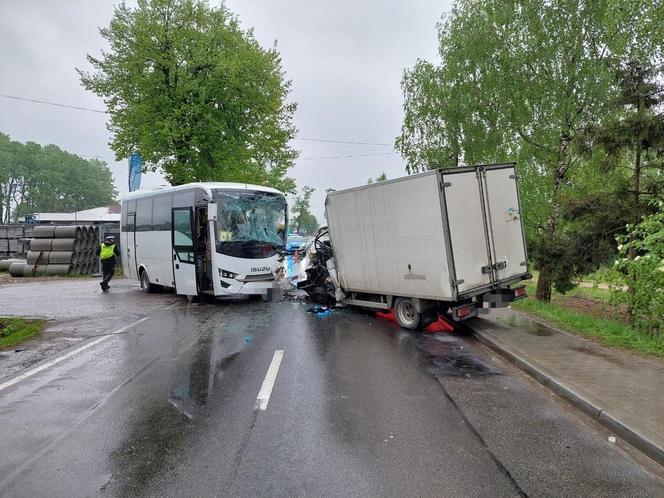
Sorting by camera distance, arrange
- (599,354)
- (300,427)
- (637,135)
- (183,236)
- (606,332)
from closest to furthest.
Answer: (300,427)
(599,354)
(606,332)
(637,135)
(183,236)

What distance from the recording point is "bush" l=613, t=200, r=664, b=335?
6.57 metres

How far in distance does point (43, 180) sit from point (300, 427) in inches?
3946

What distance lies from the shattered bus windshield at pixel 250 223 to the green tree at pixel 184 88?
791cm

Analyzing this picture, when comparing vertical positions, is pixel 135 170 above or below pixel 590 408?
above

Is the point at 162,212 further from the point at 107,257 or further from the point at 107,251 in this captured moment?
the point at 107,257

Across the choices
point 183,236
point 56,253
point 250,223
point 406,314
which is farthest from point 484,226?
point 56,253

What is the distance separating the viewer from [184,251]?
40.5ft

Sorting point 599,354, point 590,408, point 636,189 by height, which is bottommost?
point 590,408

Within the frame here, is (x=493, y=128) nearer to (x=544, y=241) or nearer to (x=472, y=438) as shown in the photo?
(x=544, y=241)

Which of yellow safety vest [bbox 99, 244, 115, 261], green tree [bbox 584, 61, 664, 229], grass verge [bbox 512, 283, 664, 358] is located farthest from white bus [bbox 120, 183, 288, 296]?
green tree [bbox 584, 61, 664, 229]

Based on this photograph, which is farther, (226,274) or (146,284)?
(146,284)

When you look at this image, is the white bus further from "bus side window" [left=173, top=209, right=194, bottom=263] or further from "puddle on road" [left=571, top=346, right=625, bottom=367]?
"puddle on road" [left=571, top=346, right=625, bottom=367]

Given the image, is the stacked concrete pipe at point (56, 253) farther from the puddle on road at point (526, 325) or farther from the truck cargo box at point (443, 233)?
the puddle on road at point (526, 325)

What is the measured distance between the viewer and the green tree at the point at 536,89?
42.1ft
